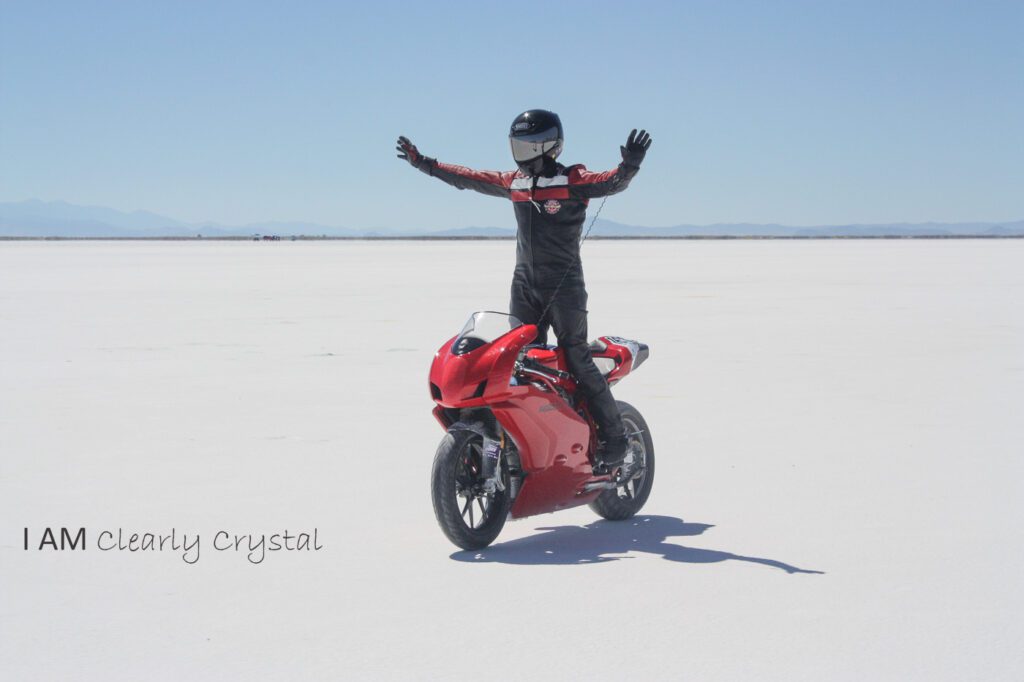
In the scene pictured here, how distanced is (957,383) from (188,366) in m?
7.74

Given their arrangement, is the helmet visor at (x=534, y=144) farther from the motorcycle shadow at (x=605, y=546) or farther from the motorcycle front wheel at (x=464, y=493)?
the motorcycle shadow at (x=605, y=546)

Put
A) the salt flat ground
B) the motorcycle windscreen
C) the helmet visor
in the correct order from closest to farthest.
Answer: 1. the salt flat ground
2. the motorcycle windscreen
3. the helmet visor

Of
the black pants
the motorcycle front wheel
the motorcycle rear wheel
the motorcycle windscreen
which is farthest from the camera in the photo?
the motorcycle rear wheel

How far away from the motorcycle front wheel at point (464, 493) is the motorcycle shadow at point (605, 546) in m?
0.10

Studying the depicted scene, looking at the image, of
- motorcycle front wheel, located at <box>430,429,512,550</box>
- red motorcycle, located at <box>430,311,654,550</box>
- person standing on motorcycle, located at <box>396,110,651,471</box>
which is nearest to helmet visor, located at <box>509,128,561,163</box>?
person standing on motorcycle, located at <box>396,110,651,471</box>

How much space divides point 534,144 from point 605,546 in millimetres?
2009

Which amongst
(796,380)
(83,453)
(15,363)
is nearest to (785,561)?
(83,453)

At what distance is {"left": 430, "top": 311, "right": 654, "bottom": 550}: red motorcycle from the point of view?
5789mm

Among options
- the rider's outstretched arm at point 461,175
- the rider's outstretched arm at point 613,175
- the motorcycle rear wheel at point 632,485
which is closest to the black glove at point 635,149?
the rider's outstretched arm at point 613,175

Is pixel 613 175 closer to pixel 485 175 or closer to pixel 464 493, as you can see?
pixel 485 175

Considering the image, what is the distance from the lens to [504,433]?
6.04m

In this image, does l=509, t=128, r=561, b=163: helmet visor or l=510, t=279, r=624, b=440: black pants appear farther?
l=510, t=279, r=624, b=440: black pants

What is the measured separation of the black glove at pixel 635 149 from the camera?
5.85m

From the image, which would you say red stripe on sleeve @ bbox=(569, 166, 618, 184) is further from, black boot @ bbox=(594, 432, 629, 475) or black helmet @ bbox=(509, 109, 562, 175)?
black boot @ bbox=(594, 432, 629, 475)
